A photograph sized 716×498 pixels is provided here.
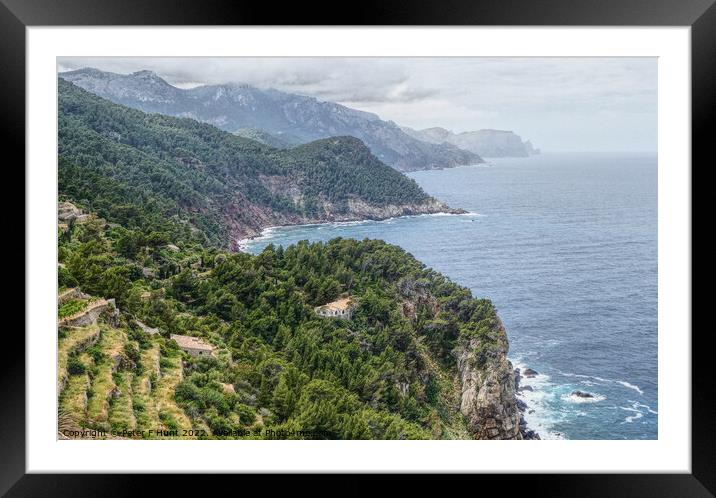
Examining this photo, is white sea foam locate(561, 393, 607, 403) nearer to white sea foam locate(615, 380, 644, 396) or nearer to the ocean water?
the ocean water

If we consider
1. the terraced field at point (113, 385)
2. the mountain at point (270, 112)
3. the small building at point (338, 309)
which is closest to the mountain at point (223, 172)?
the mountain at point (270, 112)

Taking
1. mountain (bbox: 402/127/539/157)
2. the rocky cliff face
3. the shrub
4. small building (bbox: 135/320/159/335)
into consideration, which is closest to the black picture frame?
the shrub

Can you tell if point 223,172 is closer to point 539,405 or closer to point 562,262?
point 562,262

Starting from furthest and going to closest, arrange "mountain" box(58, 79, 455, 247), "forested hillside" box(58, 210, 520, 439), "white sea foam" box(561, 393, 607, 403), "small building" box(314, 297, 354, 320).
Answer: "mountain" box(58, 79, 455, 247), "white sea foam" box(561, 393, 607, 403), "small building" box(314, 297, 354, 320), "forested hillside" box(58, 210, 520, 439)

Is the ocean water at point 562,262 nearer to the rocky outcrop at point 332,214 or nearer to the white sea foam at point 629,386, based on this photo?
the white sea foam at point 629,386

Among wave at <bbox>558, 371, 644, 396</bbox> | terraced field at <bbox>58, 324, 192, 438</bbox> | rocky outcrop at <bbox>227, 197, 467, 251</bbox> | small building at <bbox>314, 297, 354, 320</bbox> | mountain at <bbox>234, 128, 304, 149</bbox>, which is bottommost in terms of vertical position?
wave at <bbox>558, 371, 644, 396</bbox>
